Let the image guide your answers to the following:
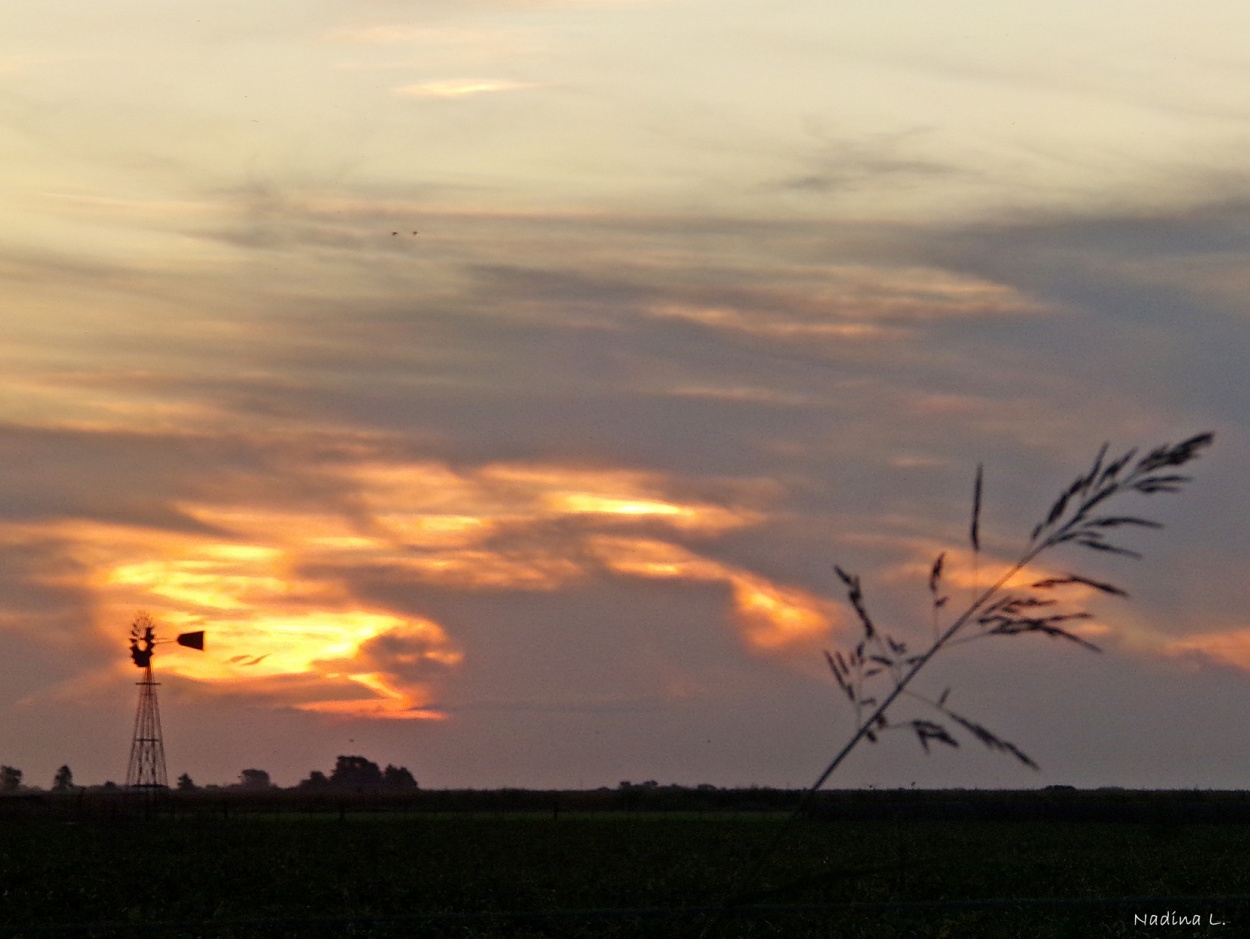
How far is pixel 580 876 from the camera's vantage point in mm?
37938

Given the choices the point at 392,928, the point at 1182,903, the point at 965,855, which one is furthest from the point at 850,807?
the point at 1182,903

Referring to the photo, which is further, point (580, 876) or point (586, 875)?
point (586, 875)

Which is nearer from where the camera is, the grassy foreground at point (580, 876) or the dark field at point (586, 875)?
the dark field at point (586, 875)

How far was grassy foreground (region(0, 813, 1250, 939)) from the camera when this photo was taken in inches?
935

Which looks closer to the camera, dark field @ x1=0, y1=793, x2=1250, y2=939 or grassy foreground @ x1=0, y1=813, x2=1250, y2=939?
dark field @ x1=0, y1=793, x2=1250, y2=939

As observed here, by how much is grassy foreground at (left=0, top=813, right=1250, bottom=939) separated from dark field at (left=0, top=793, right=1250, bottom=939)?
0.31 feet

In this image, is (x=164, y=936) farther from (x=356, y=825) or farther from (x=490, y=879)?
(x=356, y=825)

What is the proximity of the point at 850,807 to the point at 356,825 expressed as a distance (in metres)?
35.0

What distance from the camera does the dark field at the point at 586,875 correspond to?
23484 millimetres

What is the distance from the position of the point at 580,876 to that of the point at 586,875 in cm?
20

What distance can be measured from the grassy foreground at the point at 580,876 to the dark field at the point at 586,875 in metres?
0.09

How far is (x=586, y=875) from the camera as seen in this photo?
38.1 m

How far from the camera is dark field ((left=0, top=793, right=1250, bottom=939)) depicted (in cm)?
2348

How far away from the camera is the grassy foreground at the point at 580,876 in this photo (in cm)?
2375
